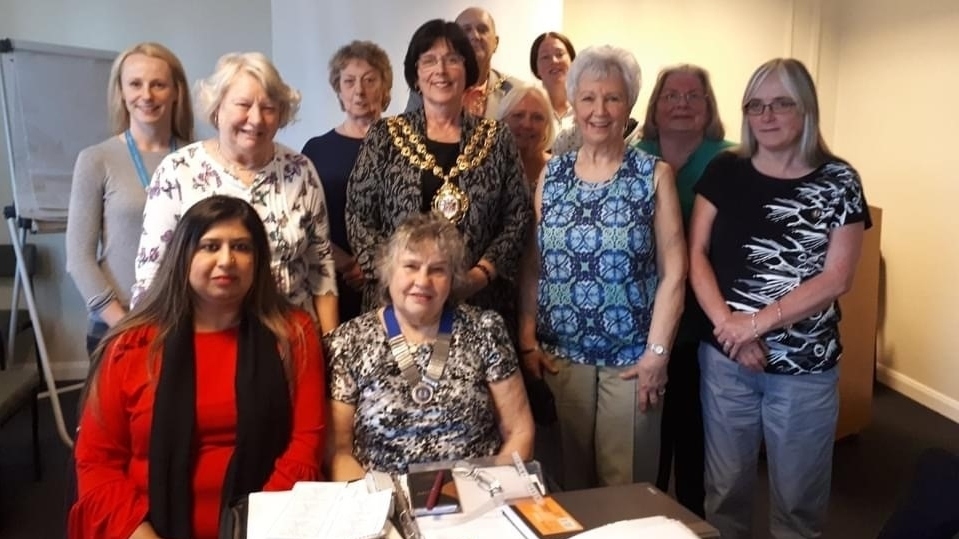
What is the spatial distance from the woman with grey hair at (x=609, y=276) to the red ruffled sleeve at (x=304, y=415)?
0.69 metres

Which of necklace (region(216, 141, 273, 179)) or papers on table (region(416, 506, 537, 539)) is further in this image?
necklace (region(216, 141, 273, 179))

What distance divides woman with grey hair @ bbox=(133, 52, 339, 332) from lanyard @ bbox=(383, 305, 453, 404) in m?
0.28

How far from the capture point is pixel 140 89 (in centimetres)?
244

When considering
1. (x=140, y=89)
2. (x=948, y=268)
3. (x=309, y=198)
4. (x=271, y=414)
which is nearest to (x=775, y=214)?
(x=309, y=198)

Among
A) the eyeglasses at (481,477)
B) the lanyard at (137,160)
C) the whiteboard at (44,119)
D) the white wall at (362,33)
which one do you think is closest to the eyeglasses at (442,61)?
the lanyard at (137,160)

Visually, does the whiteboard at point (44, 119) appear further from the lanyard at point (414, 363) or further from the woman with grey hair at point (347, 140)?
the lanyard at point (414, 363)

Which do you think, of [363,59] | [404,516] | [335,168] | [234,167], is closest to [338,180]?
[335,168]

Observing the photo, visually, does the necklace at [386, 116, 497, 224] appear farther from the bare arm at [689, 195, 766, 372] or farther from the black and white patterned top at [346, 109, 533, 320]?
the bare arm at [689, 195, 766, 372]

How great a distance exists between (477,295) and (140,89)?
1.20 meters

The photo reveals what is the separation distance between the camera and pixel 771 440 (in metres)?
2.19

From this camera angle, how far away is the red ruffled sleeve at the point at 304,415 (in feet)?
5.87

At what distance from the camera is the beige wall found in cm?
421

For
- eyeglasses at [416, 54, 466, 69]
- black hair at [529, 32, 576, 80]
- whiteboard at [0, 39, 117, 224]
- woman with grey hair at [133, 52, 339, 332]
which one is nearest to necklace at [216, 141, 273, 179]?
woman with grey hair at [133, 52, 339, 332]

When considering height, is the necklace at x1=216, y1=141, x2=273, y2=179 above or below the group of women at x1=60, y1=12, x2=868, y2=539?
above
